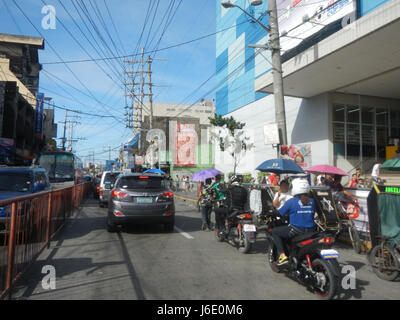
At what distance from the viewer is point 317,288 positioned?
14.5 ft

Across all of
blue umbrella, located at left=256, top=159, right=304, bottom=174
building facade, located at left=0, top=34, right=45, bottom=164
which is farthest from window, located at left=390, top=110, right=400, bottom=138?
building facade, located at left=0, top=34, right=45, bottom=164

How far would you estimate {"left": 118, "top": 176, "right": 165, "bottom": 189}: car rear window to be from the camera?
901 centimetres

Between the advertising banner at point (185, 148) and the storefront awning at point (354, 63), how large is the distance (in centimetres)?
2622

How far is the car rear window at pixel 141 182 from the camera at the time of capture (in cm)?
901

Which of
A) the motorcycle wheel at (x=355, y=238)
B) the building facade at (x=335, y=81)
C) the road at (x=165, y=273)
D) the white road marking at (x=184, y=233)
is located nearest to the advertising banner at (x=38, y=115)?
the building facade at (x=335, y=81)

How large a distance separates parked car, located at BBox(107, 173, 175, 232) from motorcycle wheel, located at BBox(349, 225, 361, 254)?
459 centimetres

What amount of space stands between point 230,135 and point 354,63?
14100mm

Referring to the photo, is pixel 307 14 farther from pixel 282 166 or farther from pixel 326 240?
pixel 326 240

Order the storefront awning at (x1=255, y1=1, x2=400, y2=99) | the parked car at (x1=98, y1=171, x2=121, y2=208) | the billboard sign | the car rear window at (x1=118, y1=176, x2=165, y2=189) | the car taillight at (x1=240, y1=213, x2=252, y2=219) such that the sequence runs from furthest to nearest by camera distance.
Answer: the parked car at (x1=98, y1=171, x2=121, y2=208), the storefront awning at (x1=255, y1=1, x2=400, y2=99), the billboard sign, the car rear window at (x1=118, y1=176, x2=165, y2=189), the car taillight at (x1=240, y1=213, x2=252, y2=219)

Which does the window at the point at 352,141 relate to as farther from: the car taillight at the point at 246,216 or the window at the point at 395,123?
the car taillight at the point at 246,216

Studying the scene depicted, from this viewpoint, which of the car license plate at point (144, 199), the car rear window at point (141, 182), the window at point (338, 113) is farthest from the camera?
the window at point (338, 113)

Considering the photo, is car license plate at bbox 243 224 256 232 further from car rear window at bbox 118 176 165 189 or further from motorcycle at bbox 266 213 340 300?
car rear window at bbox 118 176 165 189
